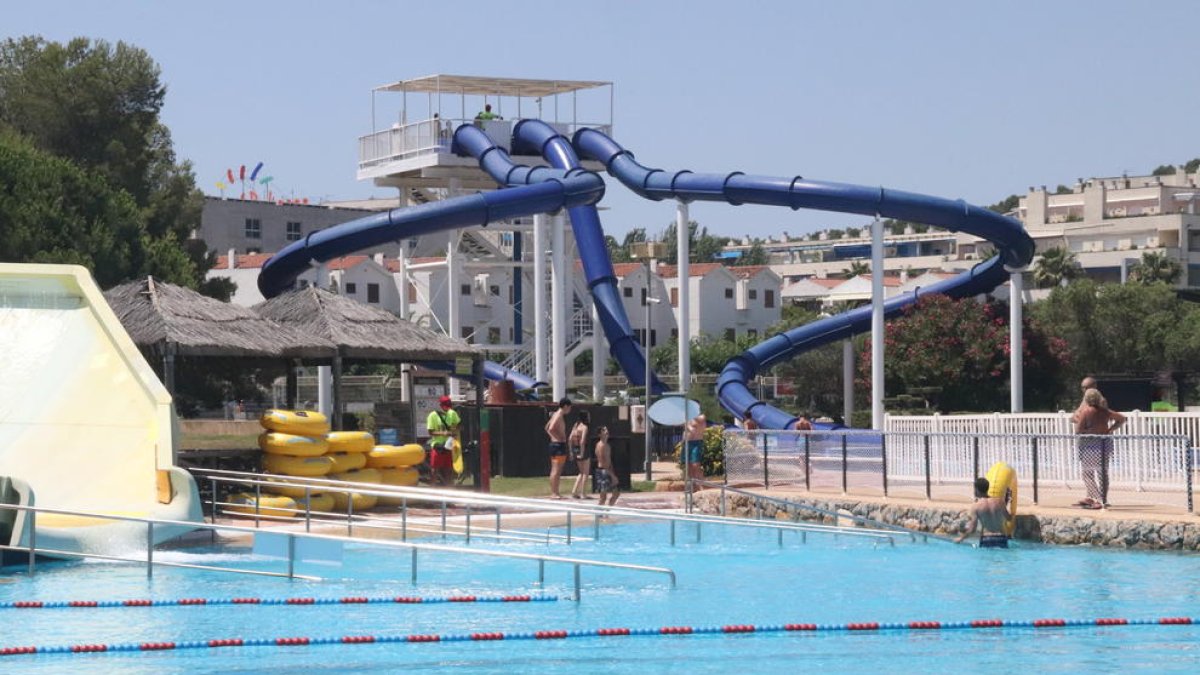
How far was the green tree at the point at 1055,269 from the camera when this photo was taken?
299ft

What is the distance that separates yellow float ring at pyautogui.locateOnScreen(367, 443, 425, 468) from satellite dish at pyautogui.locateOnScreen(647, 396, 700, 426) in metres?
3.82

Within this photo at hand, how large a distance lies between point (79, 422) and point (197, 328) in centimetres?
439

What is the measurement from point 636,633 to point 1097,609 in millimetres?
5073

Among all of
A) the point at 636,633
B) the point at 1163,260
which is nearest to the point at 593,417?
the point at 636,633

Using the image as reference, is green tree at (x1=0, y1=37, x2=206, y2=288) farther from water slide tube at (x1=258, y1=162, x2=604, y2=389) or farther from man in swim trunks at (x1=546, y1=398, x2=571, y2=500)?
man in swim trunks at (x1=546, y1=398, x2=571, y2=500)

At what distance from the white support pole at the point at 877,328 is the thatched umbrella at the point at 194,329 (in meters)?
14.5

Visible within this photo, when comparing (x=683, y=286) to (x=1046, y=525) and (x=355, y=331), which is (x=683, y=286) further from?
(x=1046, y=525)

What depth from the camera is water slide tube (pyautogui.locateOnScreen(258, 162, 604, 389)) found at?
132 ft

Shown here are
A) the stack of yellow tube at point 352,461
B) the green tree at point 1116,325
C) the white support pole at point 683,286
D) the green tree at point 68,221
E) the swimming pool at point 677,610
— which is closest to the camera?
the swimming pool at point 677,610

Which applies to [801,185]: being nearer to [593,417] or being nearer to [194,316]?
[593,417]

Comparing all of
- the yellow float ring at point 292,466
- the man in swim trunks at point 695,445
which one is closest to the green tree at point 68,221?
the yellow float ring at point 292,466

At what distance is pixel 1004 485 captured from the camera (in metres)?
22.4

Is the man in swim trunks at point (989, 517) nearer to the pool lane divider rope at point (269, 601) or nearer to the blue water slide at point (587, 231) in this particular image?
the pool lane divider rope at point (269, 601)

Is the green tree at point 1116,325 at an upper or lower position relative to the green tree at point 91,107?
lower
